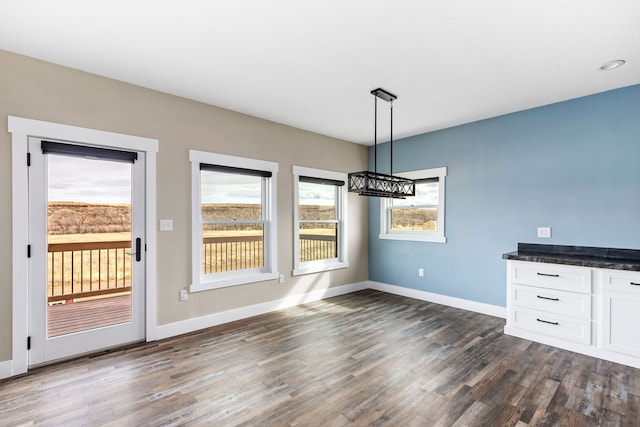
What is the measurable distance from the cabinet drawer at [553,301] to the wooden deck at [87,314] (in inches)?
166

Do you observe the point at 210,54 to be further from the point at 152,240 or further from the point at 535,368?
the point at 535,368

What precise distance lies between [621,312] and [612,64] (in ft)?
7.31

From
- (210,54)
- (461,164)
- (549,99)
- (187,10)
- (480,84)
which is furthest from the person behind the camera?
(461,164)

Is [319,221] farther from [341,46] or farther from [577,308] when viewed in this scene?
[577,308]

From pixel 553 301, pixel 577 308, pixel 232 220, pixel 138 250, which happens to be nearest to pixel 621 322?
pixel 577 308

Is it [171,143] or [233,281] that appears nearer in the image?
[171,143]

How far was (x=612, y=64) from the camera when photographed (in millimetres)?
2793

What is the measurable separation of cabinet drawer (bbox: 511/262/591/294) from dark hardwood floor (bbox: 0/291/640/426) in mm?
639

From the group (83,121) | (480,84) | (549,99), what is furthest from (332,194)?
(83,121)

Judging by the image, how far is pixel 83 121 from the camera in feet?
9.79

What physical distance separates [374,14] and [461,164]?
120 inches

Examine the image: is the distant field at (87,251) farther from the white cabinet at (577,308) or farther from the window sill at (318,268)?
the white cabinet at (577,308)

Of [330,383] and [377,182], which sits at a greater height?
[377,182]

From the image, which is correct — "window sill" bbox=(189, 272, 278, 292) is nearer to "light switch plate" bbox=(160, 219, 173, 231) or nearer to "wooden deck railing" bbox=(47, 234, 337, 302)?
"wooden deck railing" bbox=(47, 234, 337, 302)
